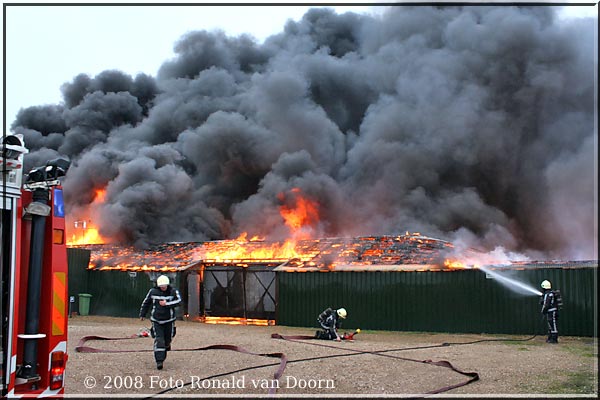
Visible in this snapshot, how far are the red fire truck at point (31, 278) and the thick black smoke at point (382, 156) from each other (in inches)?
952

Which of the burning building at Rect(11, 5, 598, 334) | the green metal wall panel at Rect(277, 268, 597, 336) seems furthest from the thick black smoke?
the green metal wall panel at Rect(277, 268, 597, 336)

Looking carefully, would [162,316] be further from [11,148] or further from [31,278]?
[11,148]

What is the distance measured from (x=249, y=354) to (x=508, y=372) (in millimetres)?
4458

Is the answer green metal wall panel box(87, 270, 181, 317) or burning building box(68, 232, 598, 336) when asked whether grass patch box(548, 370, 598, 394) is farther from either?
green metal wall panel box(87, 270, 181, 317)

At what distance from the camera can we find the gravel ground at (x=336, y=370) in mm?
7621

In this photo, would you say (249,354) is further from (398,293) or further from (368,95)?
(368,95)

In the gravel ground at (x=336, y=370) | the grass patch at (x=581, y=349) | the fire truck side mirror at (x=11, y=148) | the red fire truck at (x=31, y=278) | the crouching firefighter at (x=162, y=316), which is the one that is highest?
the fire truck side mirror at (x=11, y=148)

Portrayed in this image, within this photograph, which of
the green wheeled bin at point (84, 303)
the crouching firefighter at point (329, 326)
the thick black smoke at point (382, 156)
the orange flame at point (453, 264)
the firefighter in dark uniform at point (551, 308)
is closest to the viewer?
the firefighter in dark uniform at point (551, 308)

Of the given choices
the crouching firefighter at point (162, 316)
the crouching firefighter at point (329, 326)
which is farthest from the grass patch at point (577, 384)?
the crouching firefighter at point (329, 326)

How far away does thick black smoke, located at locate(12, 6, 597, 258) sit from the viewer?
35.6 m

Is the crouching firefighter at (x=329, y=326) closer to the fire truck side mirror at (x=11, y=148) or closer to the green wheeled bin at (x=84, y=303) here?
the fire truck side mirror at (x=11, y=148)

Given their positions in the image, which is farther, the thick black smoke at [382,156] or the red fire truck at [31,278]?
the thick black smoke at [382,156]

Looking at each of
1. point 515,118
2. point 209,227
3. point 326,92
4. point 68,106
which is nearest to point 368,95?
point 326,92

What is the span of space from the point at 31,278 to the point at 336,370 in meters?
5.78
